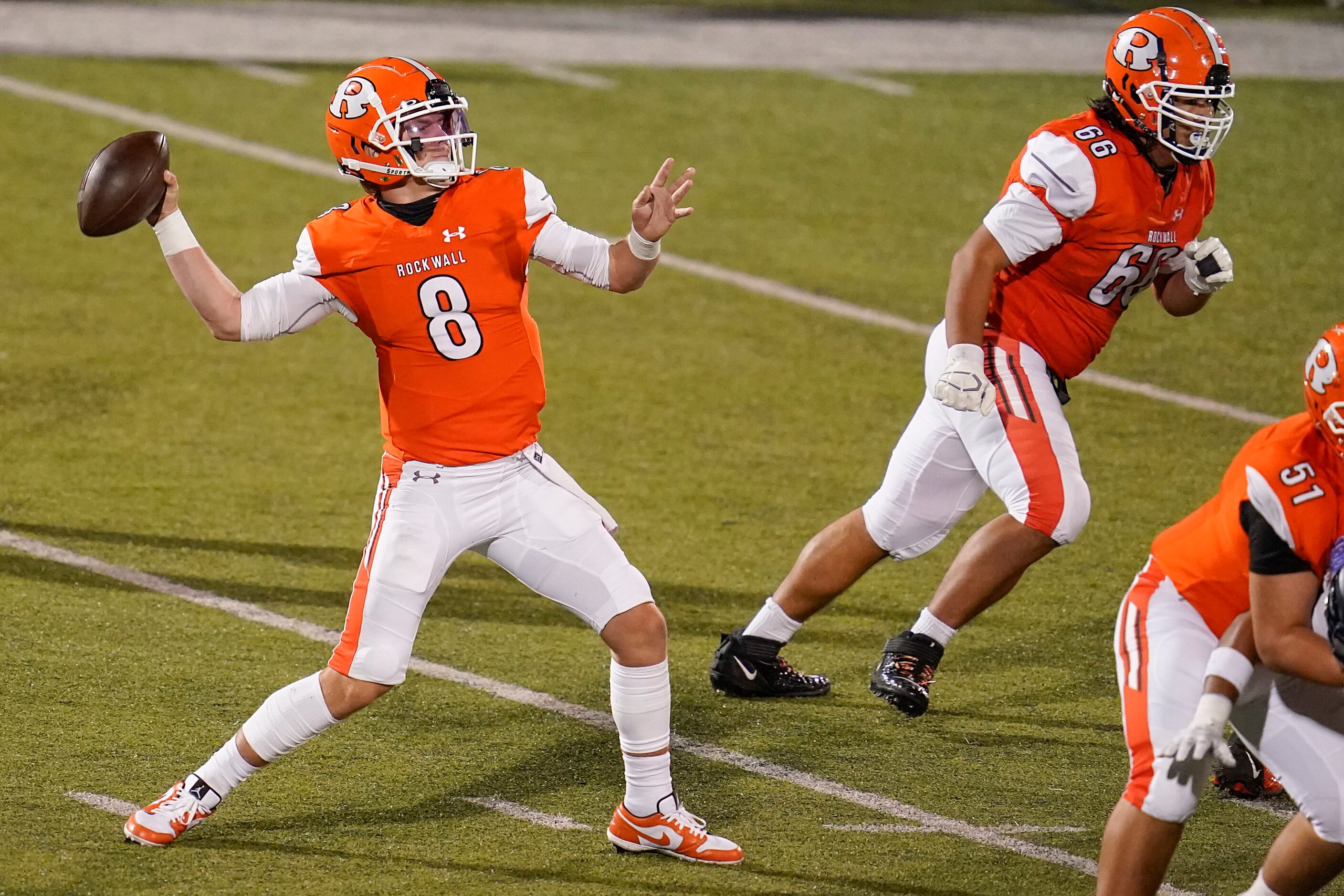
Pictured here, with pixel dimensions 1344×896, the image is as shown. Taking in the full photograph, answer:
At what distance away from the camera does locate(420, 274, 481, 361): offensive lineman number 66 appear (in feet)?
13.6

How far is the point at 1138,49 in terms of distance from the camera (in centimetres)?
488

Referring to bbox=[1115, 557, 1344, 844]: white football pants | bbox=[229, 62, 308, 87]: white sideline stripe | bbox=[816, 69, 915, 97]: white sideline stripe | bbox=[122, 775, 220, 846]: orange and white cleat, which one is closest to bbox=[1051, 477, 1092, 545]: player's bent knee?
bbox=[1115, 557, 1344, 844]: white football pants

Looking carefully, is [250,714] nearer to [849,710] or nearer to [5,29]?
[849,710]

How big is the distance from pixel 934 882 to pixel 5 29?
42.8 feet

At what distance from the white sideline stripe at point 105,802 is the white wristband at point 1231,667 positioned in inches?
102

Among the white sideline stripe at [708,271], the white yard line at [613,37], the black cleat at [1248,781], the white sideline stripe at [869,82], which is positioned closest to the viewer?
the black cleat at [1248,781]

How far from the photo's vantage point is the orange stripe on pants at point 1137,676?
3574mm

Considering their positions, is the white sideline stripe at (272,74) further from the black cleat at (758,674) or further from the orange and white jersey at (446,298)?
the orange and white jersey at (446,298)

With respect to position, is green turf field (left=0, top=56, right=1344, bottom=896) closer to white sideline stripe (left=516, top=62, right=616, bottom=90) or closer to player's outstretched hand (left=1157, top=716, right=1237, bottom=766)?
white sideline stripe (left=516, top=62, right=616, bottom=90)

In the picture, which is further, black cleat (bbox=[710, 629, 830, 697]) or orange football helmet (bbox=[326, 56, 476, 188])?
black cleat (bbox=[710, 629, 830, 697])

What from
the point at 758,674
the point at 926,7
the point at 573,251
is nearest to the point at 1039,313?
the point at 758,674

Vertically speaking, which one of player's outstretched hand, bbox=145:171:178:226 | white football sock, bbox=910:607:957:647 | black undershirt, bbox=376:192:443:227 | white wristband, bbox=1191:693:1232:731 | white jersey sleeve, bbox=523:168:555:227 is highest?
white jersey sleeve, bbox=523:168:555:227

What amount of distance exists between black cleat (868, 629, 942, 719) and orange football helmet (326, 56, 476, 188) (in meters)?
1.86

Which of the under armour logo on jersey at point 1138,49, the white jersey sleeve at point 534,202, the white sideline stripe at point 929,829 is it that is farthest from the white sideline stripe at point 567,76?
the white sideline stripe at point 929,829
